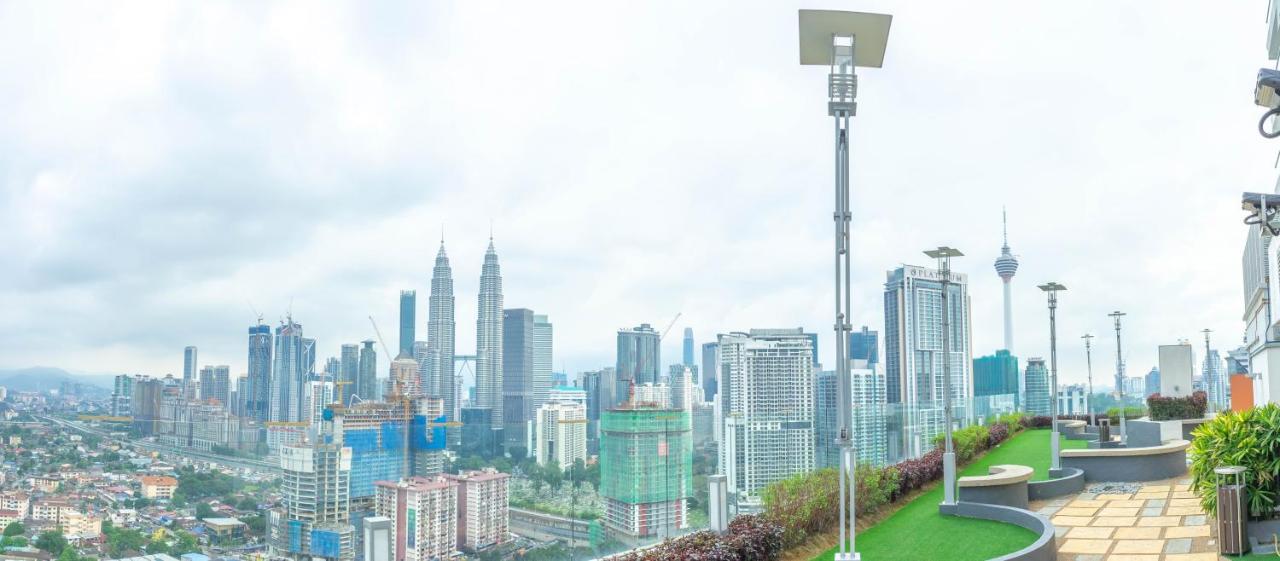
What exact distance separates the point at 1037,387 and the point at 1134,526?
21.4 m

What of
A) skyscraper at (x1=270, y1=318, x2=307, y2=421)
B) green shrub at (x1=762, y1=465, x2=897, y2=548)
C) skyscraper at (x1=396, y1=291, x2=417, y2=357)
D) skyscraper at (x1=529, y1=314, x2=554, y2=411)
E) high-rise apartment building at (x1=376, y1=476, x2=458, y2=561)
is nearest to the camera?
green shrub at (x1=762, y1=465, x2=897, y2=548)

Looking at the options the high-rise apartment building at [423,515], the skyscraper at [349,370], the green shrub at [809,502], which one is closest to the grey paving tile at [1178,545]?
the green shrub at [809,502]

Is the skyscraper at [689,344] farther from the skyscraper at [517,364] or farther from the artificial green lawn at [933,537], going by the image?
the artificial green lawn at [933,537]

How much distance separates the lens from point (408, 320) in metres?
56.2

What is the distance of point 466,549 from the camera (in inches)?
496

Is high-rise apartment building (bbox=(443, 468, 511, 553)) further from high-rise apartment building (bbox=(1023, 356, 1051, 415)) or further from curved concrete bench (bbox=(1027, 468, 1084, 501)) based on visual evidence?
high-rise apartment building (bbox=(1023, 356, 1051, 415))

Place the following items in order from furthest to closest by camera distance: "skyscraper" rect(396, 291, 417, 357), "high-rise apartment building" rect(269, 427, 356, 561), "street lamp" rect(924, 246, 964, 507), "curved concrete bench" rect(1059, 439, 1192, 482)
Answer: "skyscraper" rect(396, 291, 417, 357) < "high-rise apartment building" rect(269, 427, 356, 561) < "curved concrete bench" rect(1059, 439, 1192, 482) < "street lamp" rect(924, 246, 964, 507)

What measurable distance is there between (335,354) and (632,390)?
15.1m

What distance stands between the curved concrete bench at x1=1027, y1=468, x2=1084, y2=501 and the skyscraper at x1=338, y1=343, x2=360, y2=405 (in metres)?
27.4

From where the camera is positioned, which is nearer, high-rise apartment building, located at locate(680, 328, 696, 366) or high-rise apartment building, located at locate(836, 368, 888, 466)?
high-rise apartment building, located at locate(836, 368, 888, 466)

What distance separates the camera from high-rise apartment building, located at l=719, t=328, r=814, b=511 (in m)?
10.6

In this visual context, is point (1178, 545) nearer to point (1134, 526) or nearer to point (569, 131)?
point (1134, 526)

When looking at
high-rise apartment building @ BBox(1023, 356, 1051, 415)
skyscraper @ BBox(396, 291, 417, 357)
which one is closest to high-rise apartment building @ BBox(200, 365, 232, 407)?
skyscraper @ BBox(396, 291, 417, 357)

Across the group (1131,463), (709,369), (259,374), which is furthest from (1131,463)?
(259,374)
